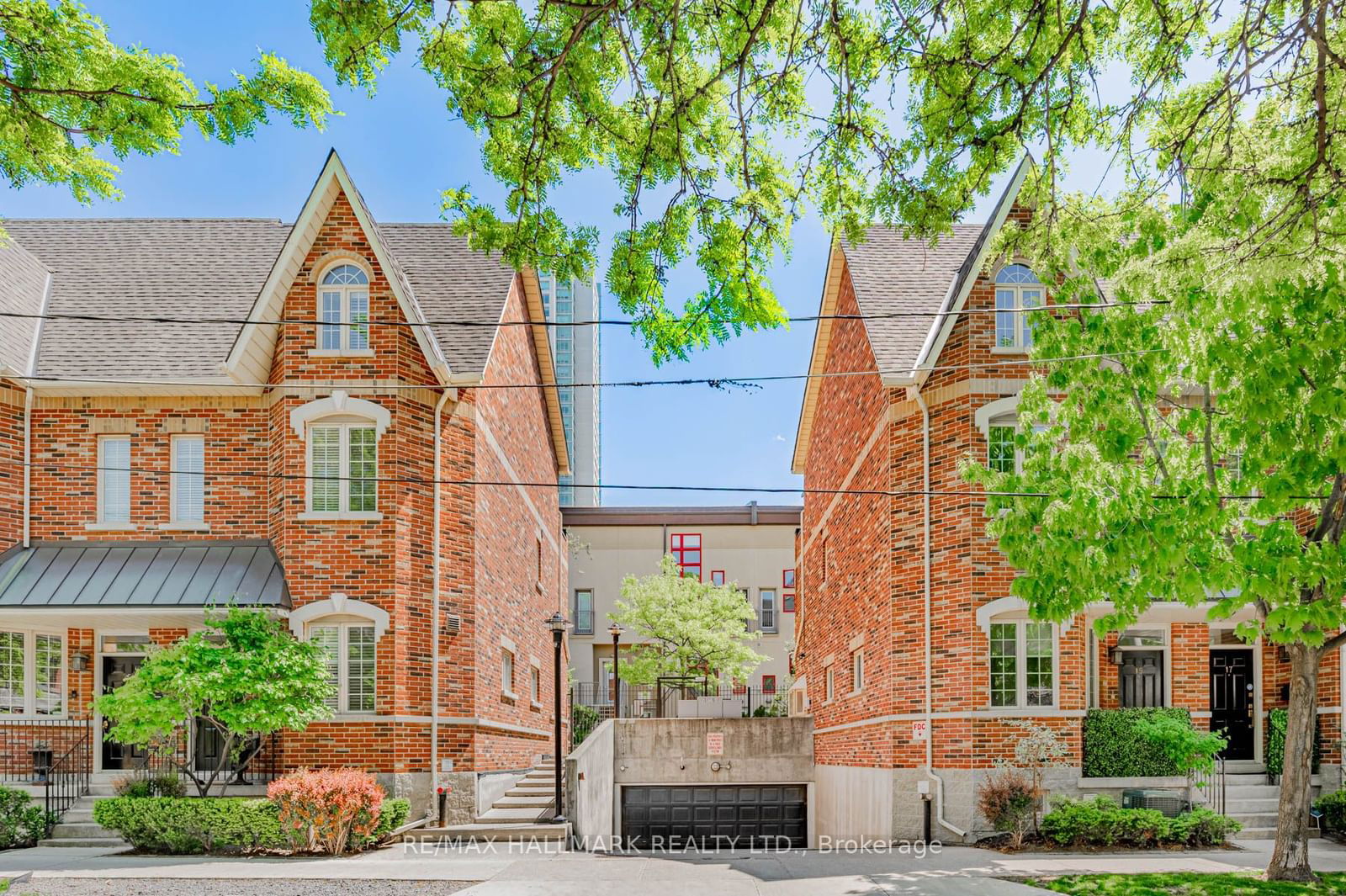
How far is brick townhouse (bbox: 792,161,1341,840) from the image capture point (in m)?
18.3

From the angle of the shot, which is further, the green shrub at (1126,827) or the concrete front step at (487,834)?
the concrete front step at (487,834)

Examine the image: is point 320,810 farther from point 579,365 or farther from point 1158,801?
point 579,365

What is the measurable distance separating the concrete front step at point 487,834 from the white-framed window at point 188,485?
6890 millimetres

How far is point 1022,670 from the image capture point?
1852 centimetres

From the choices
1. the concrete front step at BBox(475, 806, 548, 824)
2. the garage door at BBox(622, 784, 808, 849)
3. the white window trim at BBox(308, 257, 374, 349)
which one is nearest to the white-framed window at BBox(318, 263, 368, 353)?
the white window trim at BBox(308, 257, 374, 349)

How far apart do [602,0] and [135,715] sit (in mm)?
13206

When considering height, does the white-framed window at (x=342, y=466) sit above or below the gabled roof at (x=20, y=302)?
below

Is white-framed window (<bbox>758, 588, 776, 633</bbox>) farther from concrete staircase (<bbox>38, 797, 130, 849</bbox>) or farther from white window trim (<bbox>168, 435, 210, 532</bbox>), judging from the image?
concrete staircase (<bbox>38, 797, 130, 849</bbox>)

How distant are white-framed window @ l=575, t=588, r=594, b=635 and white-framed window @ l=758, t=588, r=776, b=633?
6.52m

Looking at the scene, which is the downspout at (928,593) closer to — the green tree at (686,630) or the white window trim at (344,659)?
the white window trim at (344,659)

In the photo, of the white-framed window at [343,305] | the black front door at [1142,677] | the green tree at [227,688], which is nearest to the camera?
the green tree at [227,688]

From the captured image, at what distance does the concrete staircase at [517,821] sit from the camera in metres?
18.2

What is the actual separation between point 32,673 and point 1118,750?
18269mm

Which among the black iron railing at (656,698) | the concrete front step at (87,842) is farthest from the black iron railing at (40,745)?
the black iron railing at (656,698)
